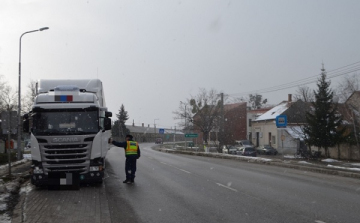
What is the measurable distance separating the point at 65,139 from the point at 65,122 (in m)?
0.64

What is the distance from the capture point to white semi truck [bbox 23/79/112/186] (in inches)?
533

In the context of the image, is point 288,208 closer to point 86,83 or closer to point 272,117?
point 86,83

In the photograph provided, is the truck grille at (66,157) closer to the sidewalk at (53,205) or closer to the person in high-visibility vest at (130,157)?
the sidewalk at (53,205)

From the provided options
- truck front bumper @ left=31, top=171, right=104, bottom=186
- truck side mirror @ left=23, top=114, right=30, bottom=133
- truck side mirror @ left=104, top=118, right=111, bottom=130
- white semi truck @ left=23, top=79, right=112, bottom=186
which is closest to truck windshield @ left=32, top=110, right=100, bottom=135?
white semi truck @ left=23, top=79, right=112, bottom=186

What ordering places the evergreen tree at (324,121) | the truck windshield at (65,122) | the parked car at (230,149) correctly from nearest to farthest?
1. the truck windshield at (65,122)
2. the evergreen tree at (324,121)
3. the parked car at (230,149)

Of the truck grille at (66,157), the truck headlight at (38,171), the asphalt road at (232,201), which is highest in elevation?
the truck grille at (66,157)

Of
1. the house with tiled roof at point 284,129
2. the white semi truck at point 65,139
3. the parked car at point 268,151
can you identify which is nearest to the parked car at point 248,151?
the house with tiled roof at point 284,129

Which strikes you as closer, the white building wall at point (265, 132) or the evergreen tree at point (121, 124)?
the white building wall at point (265, 132)

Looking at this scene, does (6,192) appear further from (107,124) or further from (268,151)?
(268,151)

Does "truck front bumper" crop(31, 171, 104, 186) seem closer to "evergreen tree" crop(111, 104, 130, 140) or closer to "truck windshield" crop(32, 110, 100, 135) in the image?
"truck windshield" crop(32, 110, 100, 135)

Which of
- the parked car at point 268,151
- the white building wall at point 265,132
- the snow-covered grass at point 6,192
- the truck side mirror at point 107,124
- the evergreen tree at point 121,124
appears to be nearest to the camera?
the snow-covered grass at point 6,192

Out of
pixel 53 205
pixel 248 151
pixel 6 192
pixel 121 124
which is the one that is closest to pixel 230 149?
pixel 248 151

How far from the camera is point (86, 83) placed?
16.7 metres

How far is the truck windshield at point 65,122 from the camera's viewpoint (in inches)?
538
